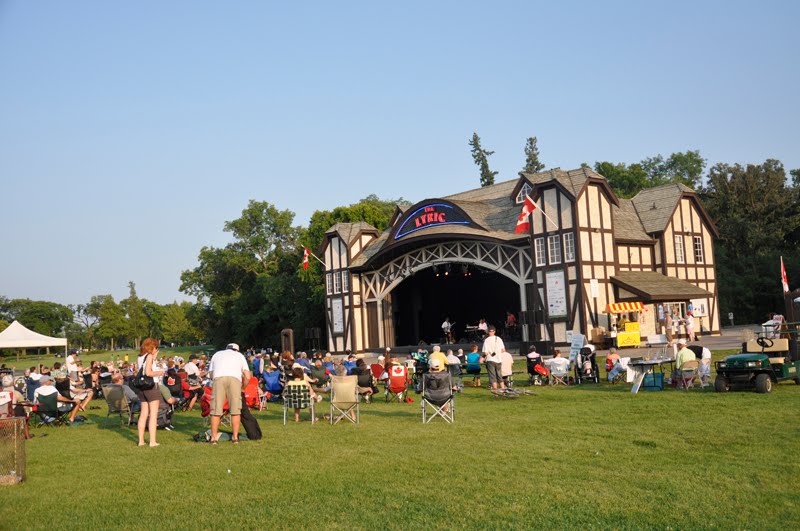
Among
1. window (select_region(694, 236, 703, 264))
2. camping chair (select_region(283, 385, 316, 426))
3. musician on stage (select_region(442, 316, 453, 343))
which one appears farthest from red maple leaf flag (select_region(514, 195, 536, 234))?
camping chair (select_region(283, 385, 316, 426))

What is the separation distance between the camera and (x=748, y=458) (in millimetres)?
7480

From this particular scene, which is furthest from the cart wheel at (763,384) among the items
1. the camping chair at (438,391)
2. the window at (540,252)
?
the window at (540,252)

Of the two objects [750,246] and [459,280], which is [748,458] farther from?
[750,246]

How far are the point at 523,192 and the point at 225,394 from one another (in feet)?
77.3

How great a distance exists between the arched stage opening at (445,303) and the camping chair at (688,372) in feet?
75.5

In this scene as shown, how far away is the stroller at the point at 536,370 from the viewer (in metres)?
16.9

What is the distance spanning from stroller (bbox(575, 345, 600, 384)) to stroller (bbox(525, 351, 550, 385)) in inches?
28.1

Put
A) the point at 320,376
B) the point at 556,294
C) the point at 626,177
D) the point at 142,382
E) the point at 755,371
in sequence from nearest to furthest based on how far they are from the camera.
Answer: the point at 142,382 → the point at 755,371 → the point at 320,376 → the point at 556,294 → the point at 626,177

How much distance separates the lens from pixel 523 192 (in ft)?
104

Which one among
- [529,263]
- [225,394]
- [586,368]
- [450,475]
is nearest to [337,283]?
[529,263]

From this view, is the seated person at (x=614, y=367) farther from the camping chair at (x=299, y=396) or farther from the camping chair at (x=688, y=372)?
the camping chair at (x=299, y=396)

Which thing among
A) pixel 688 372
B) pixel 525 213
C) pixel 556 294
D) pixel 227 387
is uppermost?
pixel 525 213

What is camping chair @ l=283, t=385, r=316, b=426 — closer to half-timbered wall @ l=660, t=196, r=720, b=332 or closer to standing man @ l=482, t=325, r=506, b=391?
standing man @ l=482, t=325, r=506, b=391

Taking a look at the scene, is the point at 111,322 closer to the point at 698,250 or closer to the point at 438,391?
the point at 698,250
